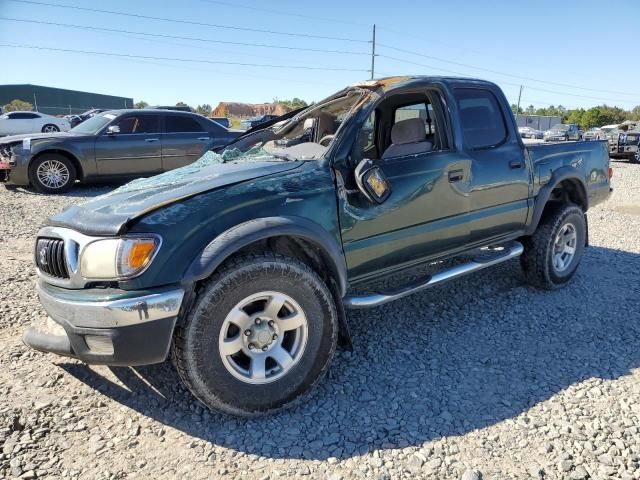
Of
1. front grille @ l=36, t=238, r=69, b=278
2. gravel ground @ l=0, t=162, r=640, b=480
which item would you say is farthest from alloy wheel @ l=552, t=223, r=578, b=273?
front grille @ l=36, t=238, r=69, b=278

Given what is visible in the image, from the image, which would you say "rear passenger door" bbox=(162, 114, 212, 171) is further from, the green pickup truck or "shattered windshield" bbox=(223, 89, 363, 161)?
the green pickup truck

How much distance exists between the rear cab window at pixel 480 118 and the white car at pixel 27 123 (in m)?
21.9

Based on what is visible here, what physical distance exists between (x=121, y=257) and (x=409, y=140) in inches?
88.5

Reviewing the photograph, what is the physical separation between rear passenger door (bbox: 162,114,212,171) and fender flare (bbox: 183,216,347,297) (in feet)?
23.7

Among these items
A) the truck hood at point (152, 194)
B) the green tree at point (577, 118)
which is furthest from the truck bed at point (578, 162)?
the green tree at point (577, 118)

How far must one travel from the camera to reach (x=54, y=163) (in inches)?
352

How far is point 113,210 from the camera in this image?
260 centimetres

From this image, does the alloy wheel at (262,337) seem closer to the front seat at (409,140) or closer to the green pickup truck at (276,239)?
the green pickup truck at (276,239)

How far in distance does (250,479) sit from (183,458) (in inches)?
14.8

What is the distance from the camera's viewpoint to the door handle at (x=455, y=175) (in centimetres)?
356

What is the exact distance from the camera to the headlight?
2.36 metres

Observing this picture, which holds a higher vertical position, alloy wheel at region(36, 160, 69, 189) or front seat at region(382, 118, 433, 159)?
front seat at region(382, 118, 433, 159)

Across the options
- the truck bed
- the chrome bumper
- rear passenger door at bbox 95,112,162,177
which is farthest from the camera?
rear passenger door at bbox 95,112,162,177

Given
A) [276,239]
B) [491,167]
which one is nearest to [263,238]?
[276,239]
